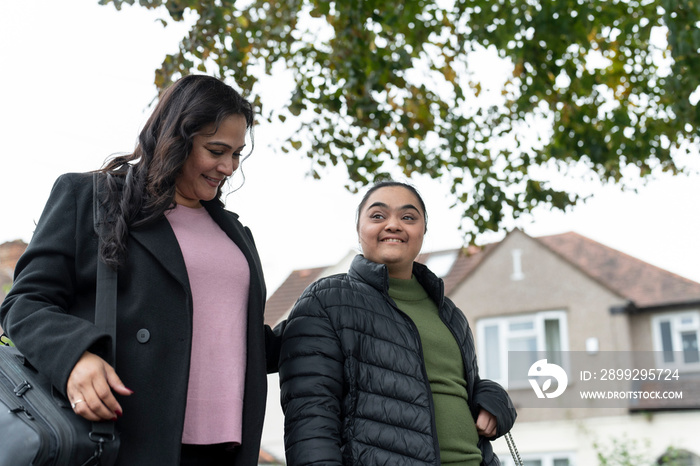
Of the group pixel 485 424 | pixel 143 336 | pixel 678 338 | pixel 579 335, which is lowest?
pixel 485 424

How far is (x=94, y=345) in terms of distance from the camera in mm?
1992

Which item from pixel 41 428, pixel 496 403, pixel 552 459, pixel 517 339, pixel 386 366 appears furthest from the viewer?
pixel 517 339

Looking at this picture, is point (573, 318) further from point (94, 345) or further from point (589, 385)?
point (94, 345)

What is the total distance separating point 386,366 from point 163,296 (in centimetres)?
84

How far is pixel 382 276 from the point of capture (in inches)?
115

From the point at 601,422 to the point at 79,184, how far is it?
19.7 m

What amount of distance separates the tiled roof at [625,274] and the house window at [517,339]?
64.1 inches

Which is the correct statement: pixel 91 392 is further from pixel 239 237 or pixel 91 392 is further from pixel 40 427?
pixel 239 237

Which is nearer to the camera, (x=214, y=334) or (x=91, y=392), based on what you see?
(x=91, y=392)

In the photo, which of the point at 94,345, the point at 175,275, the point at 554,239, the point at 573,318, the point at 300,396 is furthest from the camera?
the point at 554,239

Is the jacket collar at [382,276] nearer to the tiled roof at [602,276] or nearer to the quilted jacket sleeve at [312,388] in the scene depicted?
the quilted jacket sleeve at [312,388]

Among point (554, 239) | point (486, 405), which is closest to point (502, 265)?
point (554, 239)

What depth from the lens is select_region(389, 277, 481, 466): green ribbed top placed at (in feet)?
9.02

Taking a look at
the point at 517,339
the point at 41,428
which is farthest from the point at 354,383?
the point at 517,339
